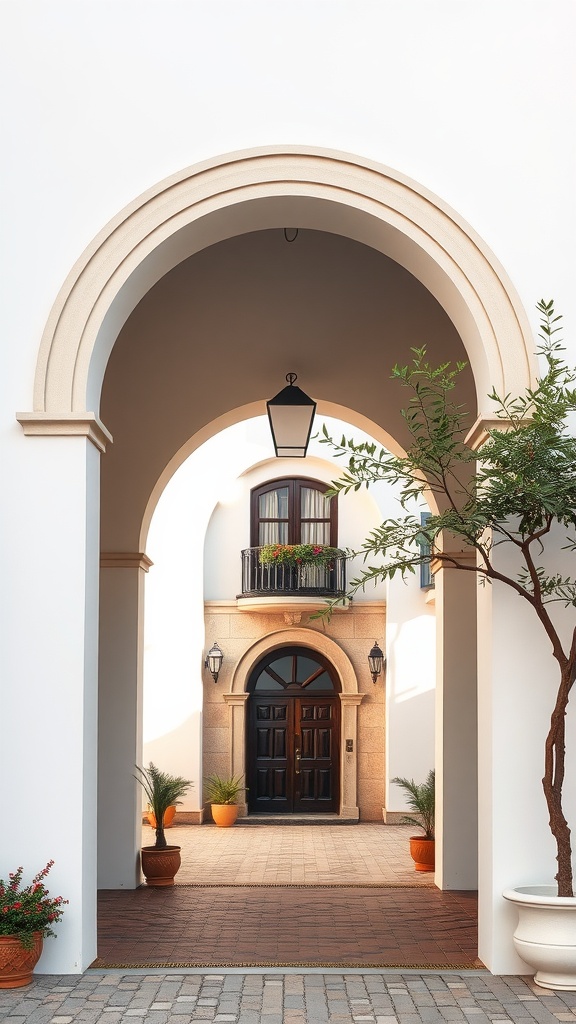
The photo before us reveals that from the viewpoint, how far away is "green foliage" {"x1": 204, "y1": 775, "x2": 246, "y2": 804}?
18.8m

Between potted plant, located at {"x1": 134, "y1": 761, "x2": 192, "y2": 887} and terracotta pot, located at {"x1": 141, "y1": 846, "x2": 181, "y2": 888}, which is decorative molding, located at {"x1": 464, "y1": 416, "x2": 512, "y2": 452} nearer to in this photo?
potted plant, located at {"x1": 134, "y1": 761, "x2": 192, "y2": 887}

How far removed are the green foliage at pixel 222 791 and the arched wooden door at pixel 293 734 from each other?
38.4 inches

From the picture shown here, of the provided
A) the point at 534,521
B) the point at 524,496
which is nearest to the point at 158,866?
the point at 534,521

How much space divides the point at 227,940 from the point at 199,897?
218 cm

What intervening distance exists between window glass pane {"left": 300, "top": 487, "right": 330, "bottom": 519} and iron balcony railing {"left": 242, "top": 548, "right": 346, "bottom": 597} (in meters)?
1.00

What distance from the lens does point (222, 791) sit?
18797 millimetres

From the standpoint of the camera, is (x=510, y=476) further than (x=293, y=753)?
No

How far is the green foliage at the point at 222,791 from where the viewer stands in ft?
61.6

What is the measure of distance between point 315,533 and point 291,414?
11.7m

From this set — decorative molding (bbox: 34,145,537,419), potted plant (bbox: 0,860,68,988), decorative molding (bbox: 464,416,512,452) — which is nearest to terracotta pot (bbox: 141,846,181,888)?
potted plant (bbox: 0,860,68,988)

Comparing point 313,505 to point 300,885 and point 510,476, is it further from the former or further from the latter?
point 510,476

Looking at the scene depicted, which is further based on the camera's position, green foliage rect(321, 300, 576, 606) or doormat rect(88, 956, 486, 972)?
doormat rect(88, 956, 486, 972)

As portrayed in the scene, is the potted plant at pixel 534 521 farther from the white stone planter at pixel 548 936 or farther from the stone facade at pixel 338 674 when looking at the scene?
the stone facade at pixel 338 674

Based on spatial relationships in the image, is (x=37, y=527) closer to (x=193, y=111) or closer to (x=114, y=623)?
(x=193, y=111)
